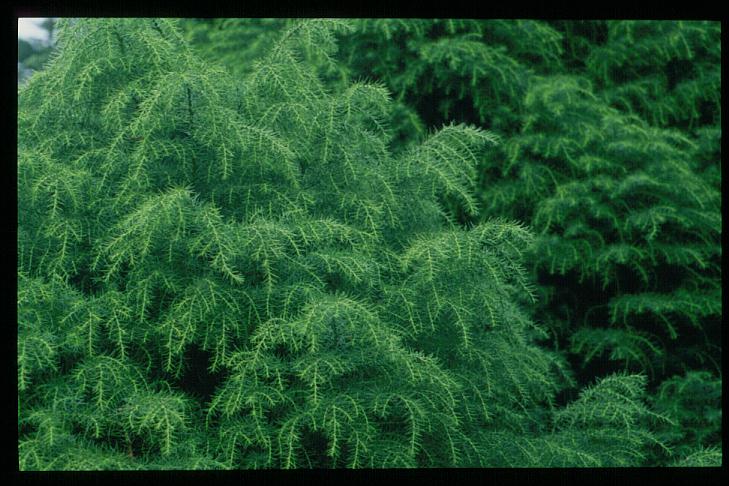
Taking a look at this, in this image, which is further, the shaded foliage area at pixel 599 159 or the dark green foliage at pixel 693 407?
the shaded foliage area at pixel 599 159

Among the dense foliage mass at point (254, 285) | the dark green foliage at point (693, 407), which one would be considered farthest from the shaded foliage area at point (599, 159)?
Answer: the dense foliage mass at point (254, 285)

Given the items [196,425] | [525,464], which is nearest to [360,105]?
[196,425]

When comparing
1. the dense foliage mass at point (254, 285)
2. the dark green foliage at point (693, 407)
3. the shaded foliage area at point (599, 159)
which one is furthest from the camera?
the shaded foliage area at point (599, 159)

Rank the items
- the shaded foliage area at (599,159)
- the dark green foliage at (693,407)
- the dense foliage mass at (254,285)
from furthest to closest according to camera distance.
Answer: the shaded foliage area at (599,159) → the dark green foliage at (693,407) → the dense foliage mass at (254,285)

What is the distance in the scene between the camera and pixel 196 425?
1.98 meters

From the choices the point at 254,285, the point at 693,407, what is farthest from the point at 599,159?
the point at 254,285

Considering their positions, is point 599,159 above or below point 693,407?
above

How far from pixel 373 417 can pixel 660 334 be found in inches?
75.4

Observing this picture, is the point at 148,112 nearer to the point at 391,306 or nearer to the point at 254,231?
the point at 254,231

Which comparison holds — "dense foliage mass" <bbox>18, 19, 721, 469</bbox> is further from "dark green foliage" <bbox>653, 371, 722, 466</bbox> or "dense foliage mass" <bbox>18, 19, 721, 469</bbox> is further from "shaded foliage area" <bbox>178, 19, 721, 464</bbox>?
"shaded foliage area" <bbox>178, 19, 721, 464</bbox>

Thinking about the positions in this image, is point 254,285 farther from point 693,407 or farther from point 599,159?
point 693,407

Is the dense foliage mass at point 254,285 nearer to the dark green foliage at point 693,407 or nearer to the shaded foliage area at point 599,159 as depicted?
the dark green foliage at point 693,407

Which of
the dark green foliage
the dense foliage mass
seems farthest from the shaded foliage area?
the dense foliage mass

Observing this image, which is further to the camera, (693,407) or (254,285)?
(693,407)
